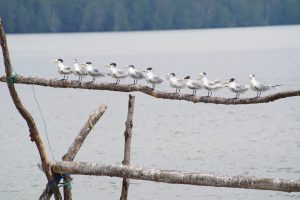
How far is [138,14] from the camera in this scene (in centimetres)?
14675

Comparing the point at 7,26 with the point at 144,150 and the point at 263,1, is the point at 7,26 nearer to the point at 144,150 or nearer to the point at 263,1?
the point at 263,1

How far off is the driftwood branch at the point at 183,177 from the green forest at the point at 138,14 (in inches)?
5016

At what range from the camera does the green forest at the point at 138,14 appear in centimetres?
13988

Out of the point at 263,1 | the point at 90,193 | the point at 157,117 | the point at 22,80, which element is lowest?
the point at 90,193

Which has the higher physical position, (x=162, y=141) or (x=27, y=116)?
(x=162, y=141)

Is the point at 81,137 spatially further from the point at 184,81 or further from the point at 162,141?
the point at 162,141

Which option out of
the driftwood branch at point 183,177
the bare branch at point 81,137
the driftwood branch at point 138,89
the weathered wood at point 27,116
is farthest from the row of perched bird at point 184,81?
Answer: the driftwood branch at point 183,177

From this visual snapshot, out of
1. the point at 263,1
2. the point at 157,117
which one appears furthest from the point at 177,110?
the point at 263,1

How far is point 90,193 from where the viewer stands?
66.9ft

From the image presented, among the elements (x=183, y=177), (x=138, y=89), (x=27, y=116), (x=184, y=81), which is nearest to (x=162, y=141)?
(x=184, y=81)

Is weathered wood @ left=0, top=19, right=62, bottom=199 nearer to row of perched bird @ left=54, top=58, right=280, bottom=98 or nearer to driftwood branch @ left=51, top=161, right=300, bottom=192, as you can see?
driftwood branch @ left=51, top=161, right=300, bottom=192

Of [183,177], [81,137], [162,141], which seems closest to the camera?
[183,177]

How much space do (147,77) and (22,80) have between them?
395 centimetres

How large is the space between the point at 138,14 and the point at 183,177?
453 feet
